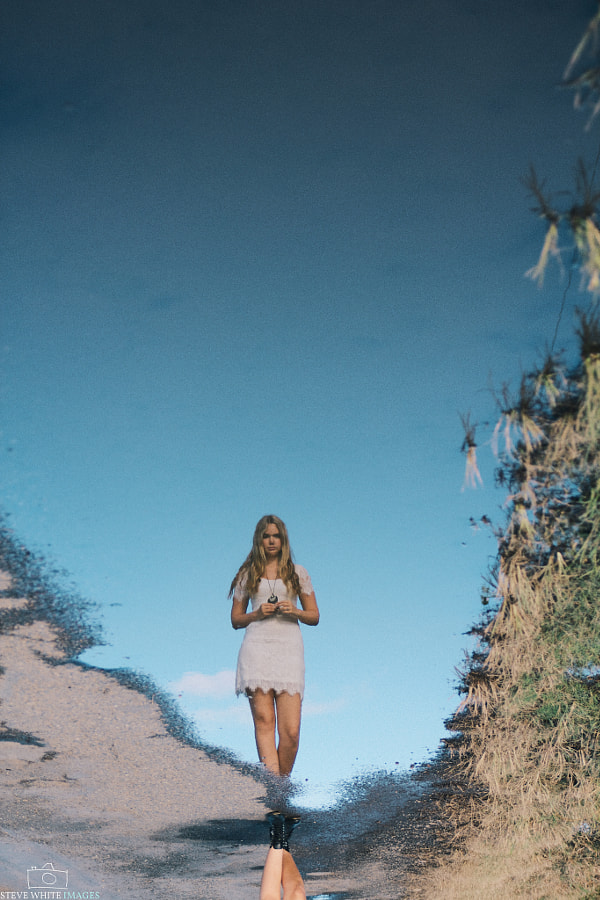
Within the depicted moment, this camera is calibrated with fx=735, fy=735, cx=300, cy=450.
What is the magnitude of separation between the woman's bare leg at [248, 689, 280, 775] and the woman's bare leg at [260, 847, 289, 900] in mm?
437

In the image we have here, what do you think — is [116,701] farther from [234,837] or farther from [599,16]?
[599,16]

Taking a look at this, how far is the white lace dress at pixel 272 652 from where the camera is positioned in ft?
11.4

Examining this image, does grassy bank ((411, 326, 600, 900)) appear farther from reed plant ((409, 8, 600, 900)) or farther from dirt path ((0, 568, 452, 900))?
dirt path ((0, 568, 452, 900))

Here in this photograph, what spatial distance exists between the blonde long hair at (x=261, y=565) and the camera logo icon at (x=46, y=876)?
19.3ft

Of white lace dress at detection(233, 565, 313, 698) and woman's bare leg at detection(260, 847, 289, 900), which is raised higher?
white lace dress at detection(233, 565, 313, 698)

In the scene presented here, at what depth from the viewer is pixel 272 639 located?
11.5ft

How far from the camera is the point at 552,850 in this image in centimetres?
514

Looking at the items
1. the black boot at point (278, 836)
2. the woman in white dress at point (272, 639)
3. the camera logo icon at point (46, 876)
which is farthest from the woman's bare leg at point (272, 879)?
the camera logo icon at point (46, 876)

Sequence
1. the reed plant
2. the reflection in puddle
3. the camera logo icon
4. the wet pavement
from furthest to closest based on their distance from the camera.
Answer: the reflection in puddle
the camera logo icon
the wet pavement
the reed plant

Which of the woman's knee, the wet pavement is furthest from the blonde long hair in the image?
the wet pavement

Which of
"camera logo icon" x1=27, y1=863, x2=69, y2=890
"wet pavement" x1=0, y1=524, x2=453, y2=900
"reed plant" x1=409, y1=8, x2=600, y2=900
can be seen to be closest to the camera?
"reed plant" x1=409, y1=8, x2=600, y2=900

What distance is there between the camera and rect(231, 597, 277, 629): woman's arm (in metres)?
3.37

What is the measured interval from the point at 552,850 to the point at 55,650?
382 centimetres

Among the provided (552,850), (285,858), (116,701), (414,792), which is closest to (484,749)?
(552,850)
